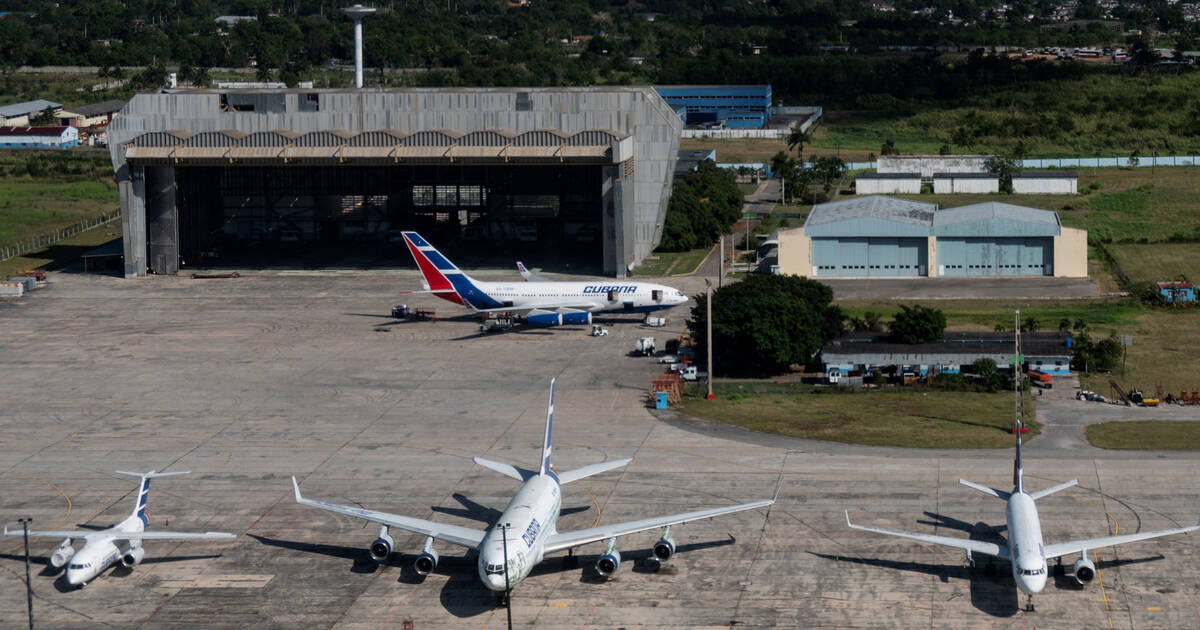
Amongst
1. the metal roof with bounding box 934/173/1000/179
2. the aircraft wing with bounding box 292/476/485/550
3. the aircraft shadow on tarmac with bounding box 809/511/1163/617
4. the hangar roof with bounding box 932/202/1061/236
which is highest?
the metal roof with bounding box 934/173/1000/179

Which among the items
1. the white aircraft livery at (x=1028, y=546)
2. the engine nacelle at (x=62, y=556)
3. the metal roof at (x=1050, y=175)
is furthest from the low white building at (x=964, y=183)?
the engine nacelle at (x=62, y=556)

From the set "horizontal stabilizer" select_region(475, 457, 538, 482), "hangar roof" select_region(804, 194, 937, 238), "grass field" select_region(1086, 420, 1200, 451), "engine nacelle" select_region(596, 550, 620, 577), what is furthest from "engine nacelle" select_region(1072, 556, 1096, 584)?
"hangar roof" select_region(804, 194, 937, 238)

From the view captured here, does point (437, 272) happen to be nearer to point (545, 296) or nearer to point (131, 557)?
point (545, 296)

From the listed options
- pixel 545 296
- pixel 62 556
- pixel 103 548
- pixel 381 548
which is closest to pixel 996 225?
pixel 545 296

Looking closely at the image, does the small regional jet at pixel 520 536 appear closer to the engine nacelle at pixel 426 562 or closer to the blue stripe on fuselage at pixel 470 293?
the engine nacelle at pixel 426 562

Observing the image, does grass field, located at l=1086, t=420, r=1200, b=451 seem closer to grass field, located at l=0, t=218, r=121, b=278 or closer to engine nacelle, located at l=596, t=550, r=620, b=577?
engine nacelle, located at l=596, t=550, r=620, b=577

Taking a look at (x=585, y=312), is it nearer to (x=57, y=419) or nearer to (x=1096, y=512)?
(x=57, y=419)
